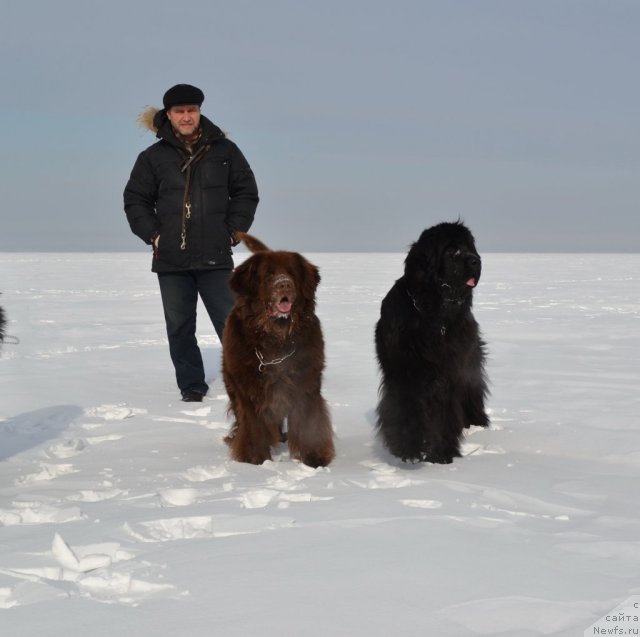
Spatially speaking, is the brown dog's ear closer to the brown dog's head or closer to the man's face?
the brown dog's head

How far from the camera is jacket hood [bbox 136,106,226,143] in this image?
19.5ft

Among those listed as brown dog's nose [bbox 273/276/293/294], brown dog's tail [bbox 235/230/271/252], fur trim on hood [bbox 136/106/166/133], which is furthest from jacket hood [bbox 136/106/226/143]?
brown dog's nose [bbox 273/276/293/294]

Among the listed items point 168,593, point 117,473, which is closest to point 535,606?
point 168,593

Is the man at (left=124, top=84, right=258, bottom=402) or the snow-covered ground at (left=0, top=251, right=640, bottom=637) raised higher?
the man at (left=124, top=84, right=258, bottom=402)

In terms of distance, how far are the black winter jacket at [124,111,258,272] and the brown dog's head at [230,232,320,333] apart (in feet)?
6.66

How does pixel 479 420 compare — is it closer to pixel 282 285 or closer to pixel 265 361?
pixel 265 361

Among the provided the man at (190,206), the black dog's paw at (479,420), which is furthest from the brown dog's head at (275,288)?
the man at (190,206)

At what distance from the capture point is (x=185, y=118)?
5812 mm

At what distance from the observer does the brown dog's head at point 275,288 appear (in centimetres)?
402

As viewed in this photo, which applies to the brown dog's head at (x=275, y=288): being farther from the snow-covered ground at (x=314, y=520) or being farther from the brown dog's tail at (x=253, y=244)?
the snow-covered ground at (x=314, y=520)

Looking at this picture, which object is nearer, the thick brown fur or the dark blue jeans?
the thick brown fur

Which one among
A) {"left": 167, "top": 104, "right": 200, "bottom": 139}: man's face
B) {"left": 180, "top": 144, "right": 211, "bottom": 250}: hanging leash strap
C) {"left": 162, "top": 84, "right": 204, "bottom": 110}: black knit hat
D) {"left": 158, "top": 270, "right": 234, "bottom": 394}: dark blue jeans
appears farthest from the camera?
{"left": 158, "top": 270, "right": 234, "bottom": 394}: dark blue jeans

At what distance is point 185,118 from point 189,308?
1.59 metres

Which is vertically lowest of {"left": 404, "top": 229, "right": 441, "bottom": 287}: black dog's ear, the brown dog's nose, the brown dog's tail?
the brown dog's nose
